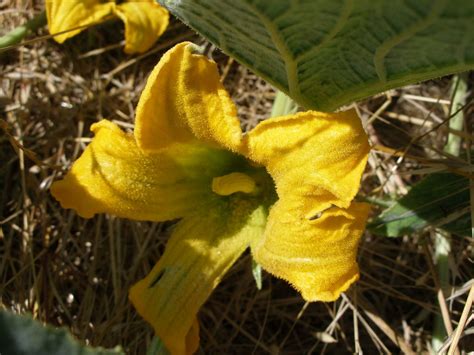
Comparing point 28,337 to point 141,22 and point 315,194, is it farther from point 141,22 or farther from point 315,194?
point 141,22

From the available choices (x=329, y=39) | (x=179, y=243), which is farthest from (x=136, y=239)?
(x=329, y=39)

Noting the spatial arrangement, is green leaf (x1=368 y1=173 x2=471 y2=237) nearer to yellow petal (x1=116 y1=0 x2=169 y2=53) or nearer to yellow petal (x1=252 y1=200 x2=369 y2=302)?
yellow petal (x1=252 y1=200 x2=369 y2=302)

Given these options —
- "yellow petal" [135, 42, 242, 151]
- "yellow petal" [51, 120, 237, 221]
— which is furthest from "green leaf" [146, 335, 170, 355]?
"yellow petal" [135, 42, 242, 151]

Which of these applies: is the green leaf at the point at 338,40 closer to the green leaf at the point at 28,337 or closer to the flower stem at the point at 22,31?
the green leaf at the point at 28,337

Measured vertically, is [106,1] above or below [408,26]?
below

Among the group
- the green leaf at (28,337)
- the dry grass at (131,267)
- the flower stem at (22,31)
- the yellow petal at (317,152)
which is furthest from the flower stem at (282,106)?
the green leaf at (28,337)

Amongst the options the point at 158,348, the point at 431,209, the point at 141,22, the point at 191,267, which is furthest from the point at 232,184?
the point at 141,22

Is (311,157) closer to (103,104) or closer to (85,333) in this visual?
(85,333)
